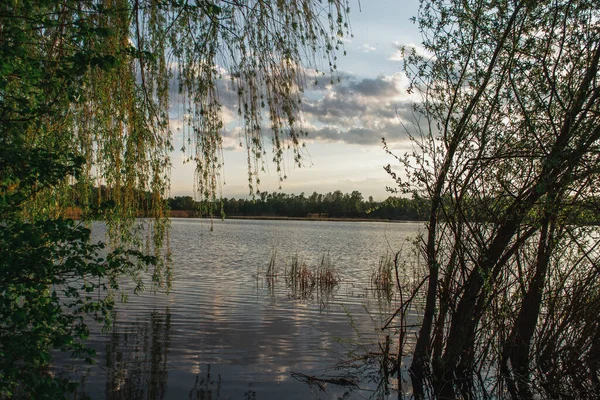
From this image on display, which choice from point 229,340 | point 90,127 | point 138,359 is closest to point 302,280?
point 229,340

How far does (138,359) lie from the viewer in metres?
6.87

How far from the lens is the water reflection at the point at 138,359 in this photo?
18.7 feet

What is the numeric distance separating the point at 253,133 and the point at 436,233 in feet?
10.4

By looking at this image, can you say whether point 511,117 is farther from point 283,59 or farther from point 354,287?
point 354,287

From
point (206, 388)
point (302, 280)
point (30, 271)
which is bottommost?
point (206, 388)

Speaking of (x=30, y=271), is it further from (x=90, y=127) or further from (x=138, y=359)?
(x=138, y=359)

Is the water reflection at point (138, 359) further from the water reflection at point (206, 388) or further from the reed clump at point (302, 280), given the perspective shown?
the reed clump at point (302, 280)

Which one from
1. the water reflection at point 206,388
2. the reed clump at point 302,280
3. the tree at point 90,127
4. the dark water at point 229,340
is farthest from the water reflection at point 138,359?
the reed clump at point 302,280

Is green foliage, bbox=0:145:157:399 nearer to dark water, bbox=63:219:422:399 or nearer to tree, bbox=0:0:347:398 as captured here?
tree, bbox=0:0:347:398

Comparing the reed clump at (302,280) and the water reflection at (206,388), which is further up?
the reed clump at (302,280)

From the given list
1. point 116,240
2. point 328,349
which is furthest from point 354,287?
point 116,240

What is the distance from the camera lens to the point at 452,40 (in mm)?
5594

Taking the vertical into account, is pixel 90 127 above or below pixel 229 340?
above

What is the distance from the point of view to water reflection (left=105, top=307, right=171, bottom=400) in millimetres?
5715
